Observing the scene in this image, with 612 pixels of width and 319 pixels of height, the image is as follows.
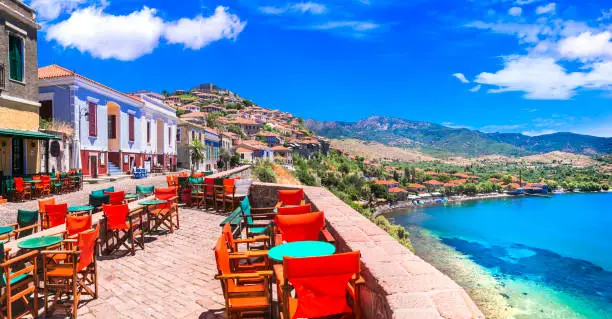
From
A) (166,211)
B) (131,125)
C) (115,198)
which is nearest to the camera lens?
(166,211)

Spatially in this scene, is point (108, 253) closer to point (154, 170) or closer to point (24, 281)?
point (24, 281)

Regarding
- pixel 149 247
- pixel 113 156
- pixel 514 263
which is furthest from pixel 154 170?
pixel 514 263

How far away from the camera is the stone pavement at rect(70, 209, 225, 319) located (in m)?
3.83

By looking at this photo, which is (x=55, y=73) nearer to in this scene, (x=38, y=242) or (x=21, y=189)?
(x=21, y=189)

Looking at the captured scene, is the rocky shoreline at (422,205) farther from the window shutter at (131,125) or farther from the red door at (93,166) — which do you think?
the red door at (93,166)

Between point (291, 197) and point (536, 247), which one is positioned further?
point (536, 247)

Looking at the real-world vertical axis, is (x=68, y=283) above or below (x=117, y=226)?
below

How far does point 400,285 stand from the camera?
2385 millimetres

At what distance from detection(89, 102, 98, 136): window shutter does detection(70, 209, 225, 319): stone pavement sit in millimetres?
15876

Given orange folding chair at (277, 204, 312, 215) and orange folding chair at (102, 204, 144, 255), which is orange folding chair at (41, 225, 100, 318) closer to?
orange folding chair at (102, 204, 144, 255)

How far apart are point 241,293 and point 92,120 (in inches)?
801

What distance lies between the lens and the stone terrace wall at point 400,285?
82.0 inches

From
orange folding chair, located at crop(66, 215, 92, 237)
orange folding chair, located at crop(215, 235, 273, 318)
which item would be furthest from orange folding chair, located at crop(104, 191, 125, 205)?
orange folding chair, located at crop(215, 235, 273, 318)

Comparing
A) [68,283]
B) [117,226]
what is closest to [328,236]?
[68,283]
